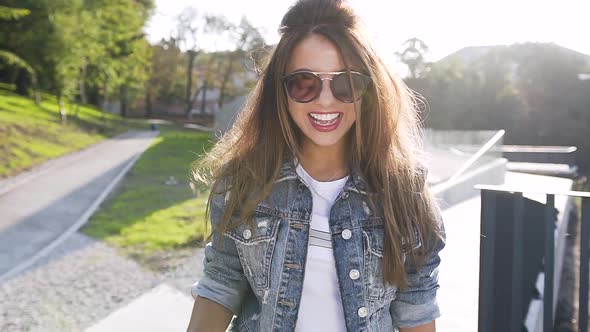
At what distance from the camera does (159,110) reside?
57.2 meters

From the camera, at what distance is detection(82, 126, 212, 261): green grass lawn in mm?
8148

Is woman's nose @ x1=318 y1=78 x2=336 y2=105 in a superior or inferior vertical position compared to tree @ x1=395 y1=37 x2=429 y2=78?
inferior

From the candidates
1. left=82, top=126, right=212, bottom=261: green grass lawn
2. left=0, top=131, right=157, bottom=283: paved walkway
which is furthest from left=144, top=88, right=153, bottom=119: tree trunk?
left=82, top=126, right=212, bottom=261: green grass lawn

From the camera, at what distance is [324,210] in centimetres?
162

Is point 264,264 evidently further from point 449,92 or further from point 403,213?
point 449,92

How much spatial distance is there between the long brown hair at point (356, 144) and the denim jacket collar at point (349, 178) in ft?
0.06

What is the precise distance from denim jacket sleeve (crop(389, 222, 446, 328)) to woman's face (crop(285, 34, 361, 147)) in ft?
1.37

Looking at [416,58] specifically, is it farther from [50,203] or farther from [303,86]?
[303,86]

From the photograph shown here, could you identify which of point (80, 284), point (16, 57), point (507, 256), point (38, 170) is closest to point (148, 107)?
point (16, 57)

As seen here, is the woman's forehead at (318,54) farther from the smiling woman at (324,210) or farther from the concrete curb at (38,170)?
the concrete curb at (38,170)

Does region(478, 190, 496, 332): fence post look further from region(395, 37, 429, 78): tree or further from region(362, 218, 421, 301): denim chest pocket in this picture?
region(395, 37, 429, 78): tree

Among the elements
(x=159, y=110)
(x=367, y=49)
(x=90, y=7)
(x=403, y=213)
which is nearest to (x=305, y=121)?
(x=367, y=49)

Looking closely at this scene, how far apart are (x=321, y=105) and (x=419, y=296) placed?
1.98 feet

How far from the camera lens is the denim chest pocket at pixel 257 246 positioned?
1.56 metres
